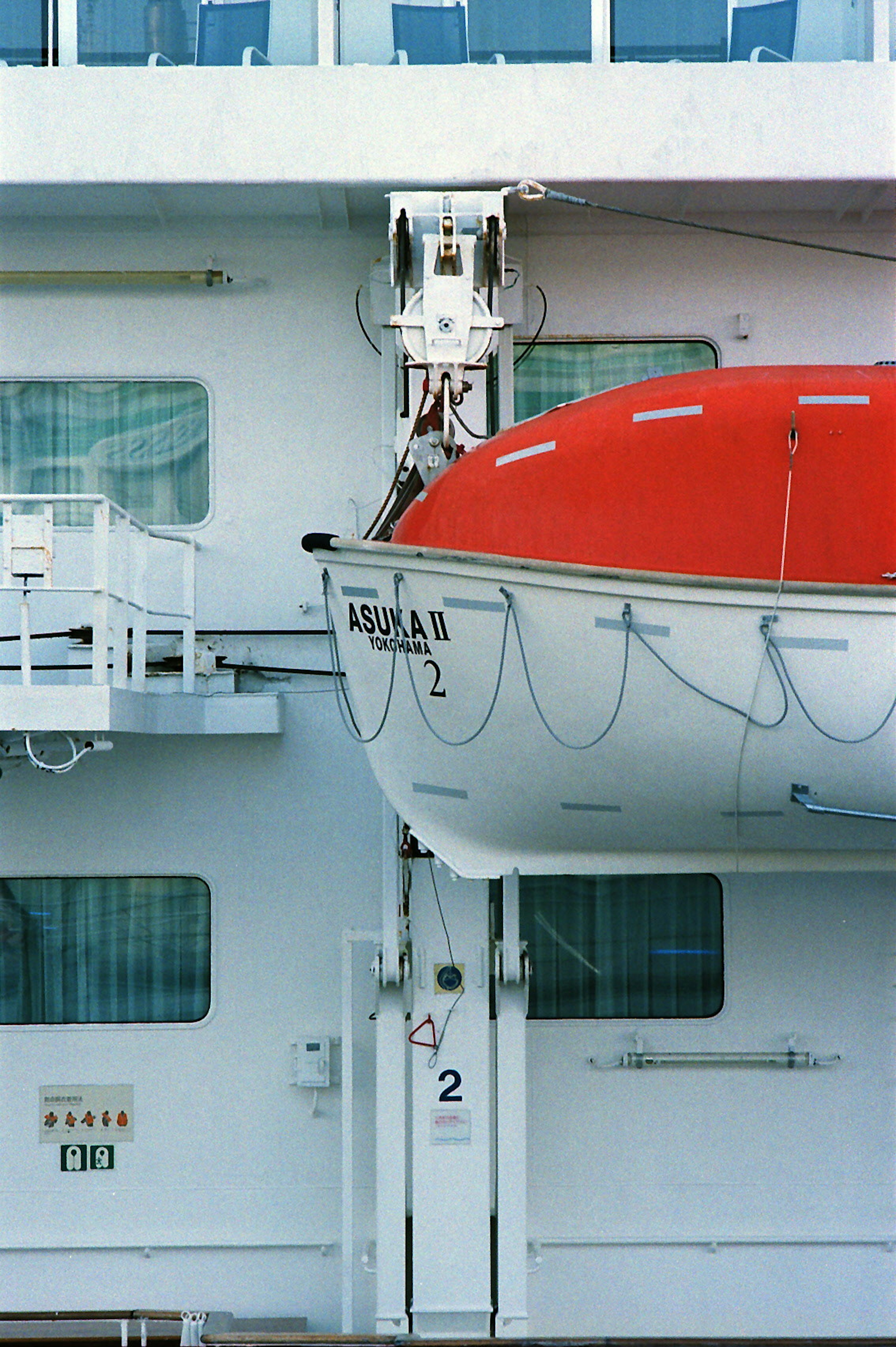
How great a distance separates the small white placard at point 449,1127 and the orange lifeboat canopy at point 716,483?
217 cm

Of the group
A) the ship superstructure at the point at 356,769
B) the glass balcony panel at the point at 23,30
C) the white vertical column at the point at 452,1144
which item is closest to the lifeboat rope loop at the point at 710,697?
the ship superstructure at the point at 356,769

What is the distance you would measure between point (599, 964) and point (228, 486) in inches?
98.0

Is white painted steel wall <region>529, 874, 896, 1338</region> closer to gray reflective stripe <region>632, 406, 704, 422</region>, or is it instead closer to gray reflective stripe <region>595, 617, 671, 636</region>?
gray reflective stripe <region>595, 617, 671, 636</region>

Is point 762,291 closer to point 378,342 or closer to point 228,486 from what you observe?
point 378,342

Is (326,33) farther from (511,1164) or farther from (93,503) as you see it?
(511,1164)

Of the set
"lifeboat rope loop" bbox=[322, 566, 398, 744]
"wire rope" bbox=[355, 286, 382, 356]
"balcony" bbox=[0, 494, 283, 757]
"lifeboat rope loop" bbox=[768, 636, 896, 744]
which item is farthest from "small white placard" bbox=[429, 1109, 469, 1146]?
"wire rope" bbox=[355, 286, 382, 356]

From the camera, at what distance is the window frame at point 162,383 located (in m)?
5.18

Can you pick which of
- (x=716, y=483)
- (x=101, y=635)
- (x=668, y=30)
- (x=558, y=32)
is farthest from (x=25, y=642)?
(x=668, y=30)

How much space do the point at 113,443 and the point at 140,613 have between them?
967 millimetres

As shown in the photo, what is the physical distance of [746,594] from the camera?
10.7 ft

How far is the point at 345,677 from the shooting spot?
4070mm

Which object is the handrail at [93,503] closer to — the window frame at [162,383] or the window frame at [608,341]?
the window frame at [162,383]

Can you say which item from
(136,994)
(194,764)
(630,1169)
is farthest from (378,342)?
(630,1169)

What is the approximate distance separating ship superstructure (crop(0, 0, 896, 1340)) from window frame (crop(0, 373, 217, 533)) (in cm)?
2
